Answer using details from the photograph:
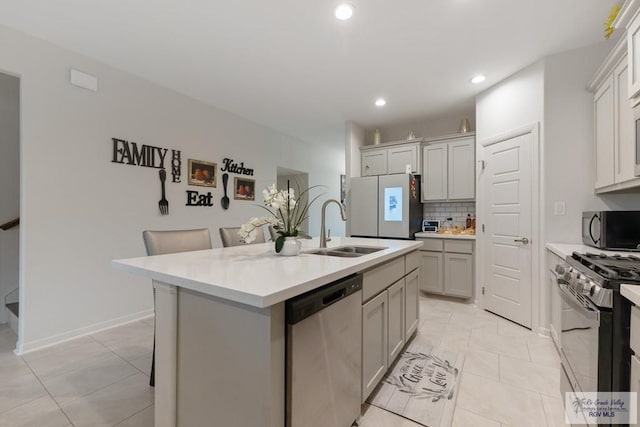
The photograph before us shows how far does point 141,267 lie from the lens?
4.19ft

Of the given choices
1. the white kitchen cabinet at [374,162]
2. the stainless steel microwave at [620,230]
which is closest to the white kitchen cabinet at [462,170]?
the white kitchen cabinet at [374,162]

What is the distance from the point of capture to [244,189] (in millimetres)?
4281

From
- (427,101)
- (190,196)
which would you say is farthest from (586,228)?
(190,196)

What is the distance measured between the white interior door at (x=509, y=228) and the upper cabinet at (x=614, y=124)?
52 cm

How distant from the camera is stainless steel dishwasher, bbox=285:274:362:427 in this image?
1.03 m

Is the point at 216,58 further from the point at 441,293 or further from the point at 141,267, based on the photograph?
the point at 441,293

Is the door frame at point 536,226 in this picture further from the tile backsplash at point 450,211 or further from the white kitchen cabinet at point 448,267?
the tile backsplash at point 450,211

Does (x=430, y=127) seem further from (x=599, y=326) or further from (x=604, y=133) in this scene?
(x=599, y=326)

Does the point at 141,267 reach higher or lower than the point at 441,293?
higher

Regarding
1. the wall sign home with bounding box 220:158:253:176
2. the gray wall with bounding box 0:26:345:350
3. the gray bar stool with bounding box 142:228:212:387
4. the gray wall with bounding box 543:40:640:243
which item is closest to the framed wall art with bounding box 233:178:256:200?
the wall sign home with bounding box 220:158:253:176

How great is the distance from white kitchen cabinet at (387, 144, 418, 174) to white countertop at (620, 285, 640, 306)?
3127mm

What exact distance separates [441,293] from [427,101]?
8.35ft

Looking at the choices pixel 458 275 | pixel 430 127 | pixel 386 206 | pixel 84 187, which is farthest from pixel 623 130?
pixel 84 187

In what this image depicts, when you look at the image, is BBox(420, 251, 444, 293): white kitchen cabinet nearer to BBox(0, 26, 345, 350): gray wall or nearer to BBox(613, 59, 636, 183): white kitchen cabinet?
BBox(613, 59, 636, 183): white kitchen cabinet
